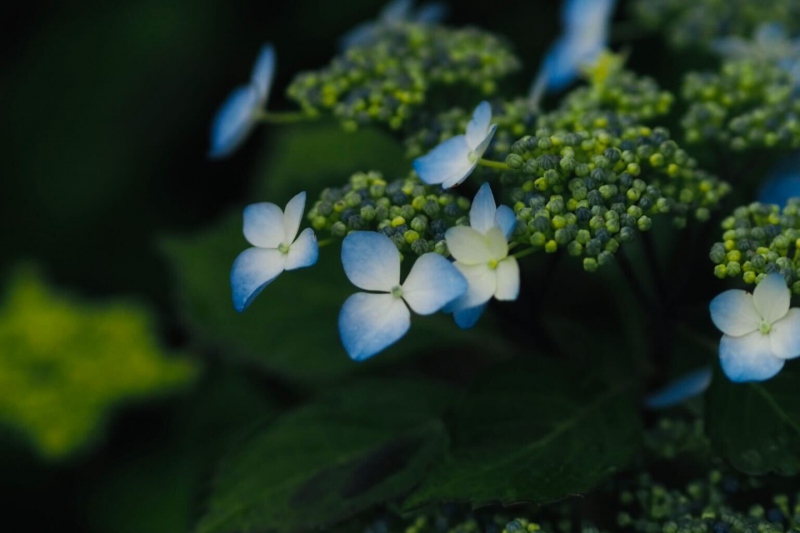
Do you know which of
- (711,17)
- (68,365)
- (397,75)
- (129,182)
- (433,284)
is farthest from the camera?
(129,182)

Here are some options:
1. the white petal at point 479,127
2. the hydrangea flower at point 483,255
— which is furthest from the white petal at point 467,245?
the white petal at point 479,127

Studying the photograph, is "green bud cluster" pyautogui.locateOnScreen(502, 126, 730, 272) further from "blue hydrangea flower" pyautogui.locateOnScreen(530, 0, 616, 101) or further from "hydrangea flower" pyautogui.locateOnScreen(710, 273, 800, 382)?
"blue hydrangea flower" pyautogui.locateOnScreen(530, 0, 616, 101)

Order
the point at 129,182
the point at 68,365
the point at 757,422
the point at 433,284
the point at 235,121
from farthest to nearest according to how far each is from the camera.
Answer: the point at 129,182, the point at 68,365, the point at 235,121, the point at 757,422, the point at 433,284

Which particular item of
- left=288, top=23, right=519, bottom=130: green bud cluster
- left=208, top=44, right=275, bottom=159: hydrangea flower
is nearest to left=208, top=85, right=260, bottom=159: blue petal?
left=208, top=44, right=275, bottom=159: hydrangea flower

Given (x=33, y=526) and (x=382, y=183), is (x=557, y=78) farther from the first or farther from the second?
(x=33, y=526)

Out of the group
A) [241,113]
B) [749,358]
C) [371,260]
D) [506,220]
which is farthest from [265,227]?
[749,358]

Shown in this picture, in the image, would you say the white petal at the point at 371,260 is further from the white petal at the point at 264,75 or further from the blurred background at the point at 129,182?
the blurred background at the point at 129,182

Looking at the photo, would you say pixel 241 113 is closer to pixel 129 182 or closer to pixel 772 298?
pixel 772 298
